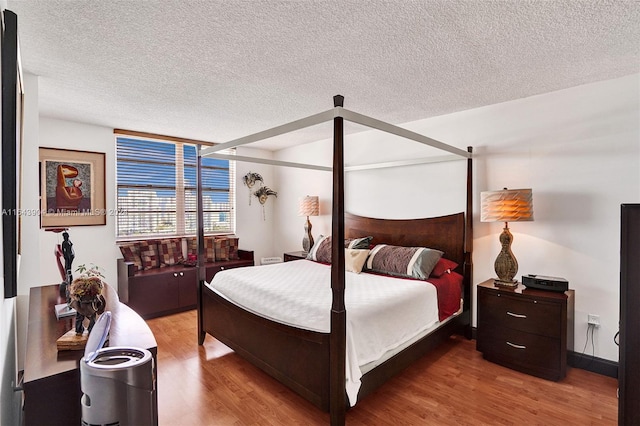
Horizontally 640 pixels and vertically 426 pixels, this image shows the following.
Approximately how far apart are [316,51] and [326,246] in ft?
8.26

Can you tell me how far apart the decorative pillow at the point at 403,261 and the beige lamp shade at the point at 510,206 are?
67cm

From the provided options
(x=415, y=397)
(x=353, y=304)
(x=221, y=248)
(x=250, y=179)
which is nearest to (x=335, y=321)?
(x=353, y=304)

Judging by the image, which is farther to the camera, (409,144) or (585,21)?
(409,144)

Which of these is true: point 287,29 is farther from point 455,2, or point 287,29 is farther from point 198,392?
point 198,392

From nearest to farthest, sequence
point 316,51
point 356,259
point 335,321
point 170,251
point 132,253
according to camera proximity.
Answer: point 335,321
point 316,51
point 356,259
point 132,253
point 170,251

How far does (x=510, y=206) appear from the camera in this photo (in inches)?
110

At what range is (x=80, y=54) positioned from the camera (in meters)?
2.28

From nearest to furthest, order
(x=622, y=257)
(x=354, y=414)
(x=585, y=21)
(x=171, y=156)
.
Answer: (x=622, y=257)
(x=585, y=21)
(x=354, y=414)
(x=171, y=156)

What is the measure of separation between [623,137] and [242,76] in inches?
127

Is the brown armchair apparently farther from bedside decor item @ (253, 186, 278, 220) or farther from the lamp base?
the lamp base

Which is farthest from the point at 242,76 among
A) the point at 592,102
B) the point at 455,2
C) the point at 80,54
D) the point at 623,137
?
the point at 623,137

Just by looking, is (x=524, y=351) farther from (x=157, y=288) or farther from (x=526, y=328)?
(x=157, y=288)

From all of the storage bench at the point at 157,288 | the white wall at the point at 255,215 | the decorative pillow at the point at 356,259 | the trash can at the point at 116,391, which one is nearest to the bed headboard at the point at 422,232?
the decorative pillow at the point at 356,259

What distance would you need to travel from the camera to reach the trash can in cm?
110
